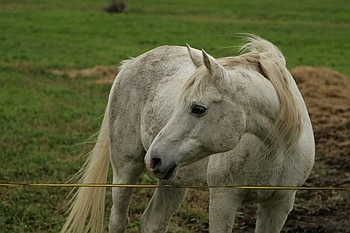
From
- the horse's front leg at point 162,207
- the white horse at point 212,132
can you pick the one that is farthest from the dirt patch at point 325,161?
the white horse at point 212,132

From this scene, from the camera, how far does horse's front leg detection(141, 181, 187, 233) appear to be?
216 inches

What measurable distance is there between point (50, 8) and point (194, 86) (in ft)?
104

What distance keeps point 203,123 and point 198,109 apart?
0.08m

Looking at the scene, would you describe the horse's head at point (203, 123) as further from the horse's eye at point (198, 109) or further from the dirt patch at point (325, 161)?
the dirt patch at point (325, 161)

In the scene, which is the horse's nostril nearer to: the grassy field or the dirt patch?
the grassy field

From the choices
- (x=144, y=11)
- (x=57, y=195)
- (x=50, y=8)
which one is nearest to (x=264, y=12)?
(x=144, y=11)

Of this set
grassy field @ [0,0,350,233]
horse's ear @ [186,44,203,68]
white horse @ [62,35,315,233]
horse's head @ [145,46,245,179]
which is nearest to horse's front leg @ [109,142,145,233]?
white horse @ [62,35,315,233]

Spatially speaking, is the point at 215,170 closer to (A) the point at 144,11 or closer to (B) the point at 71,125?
(B) the point at 71,125

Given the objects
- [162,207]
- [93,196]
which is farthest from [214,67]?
[93,196]

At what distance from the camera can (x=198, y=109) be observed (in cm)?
388

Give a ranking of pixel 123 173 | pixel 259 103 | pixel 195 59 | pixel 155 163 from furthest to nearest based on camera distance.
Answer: pixel 123 173 → pixel 195 59 → pixel 259 103 → pixel 155 163

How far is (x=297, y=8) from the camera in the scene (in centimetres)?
3603

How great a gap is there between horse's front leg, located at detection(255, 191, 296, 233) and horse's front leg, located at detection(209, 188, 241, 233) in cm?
25

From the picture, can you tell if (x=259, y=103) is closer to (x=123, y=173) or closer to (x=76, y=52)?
(x=123, y=173)
